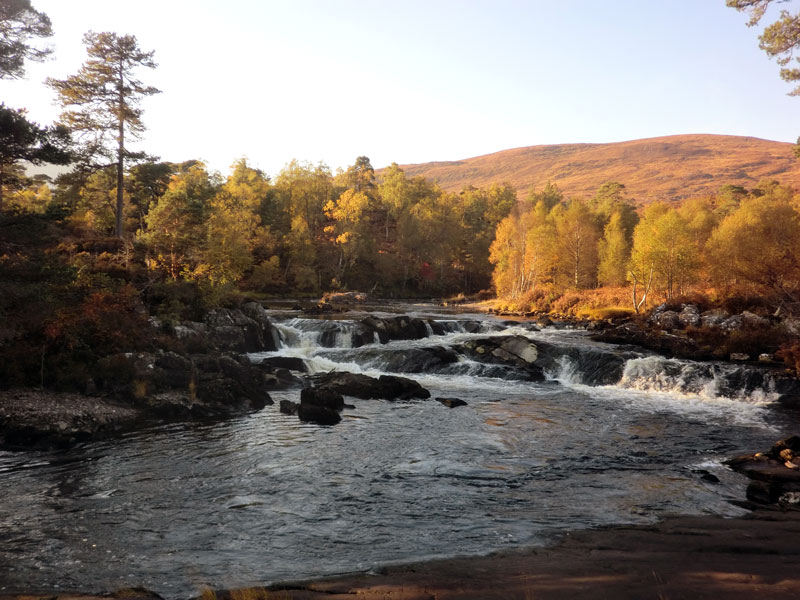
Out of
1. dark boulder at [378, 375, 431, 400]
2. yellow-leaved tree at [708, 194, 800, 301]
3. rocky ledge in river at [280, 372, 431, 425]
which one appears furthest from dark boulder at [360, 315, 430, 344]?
yellow-leaved tree at [708, 194, 800, 301]

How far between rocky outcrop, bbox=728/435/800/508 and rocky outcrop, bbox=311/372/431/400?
12591mm

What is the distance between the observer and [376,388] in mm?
22953

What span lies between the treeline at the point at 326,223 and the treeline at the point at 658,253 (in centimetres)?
1380

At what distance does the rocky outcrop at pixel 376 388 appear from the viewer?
74.5 feet

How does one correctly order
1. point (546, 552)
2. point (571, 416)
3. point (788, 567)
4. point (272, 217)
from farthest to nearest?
1. point (272, 217)
2. point (571, 416)
3. point (546, 552)
4. point (788, 567)

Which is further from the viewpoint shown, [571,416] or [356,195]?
[356,195]

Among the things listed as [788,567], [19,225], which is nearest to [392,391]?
[19,225]

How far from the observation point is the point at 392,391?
2291cm

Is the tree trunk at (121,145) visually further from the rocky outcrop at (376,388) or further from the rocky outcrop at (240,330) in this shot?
the rocky outcrop at (376,388)

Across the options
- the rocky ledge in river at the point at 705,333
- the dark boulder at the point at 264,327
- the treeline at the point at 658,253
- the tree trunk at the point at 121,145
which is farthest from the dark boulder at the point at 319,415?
the treeline at the point at 658,253

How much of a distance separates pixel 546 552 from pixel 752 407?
1894cm

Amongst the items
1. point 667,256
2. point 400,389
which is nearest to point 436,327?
point 400,389

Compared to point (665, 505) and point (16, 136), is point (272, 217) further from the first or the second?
point (665, 505)

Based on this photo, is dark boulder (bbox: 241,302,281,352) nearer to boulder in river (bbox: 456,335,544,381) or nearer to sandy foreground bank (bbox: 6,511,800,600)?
boulder in river (bbox: 456,335,544,381)
